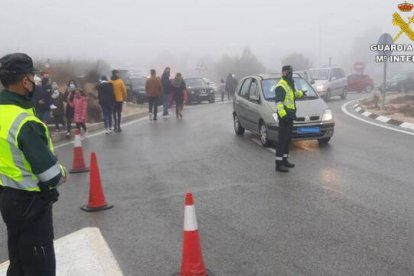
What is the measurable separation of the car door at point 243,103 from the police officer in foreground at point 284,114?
341 centimetres

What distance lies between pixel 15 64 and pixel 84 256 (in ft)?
8.54

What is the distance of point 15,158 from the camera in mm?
2924

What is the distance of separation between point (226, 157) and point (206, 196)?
308cm

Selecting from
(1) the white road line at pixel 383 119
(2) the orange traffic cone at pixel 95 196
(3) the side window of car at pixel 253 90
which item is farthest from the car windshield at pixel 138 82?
(2) the orange traffic cone at pixel 95 196

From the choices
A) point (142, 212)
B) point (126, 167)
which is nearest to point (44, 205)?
point (142, 212)

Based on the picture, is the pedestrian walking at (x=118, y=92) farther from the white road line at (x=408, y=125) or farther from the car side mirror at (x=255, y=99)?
the white road line at (x=408, y=125)

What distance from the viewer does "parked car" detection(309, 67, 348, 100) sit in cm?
2538

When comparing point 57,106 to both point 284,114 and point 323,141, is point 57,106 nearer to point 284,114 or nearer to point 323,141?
point 323,141

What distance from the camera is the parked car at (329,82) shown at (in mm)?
25375

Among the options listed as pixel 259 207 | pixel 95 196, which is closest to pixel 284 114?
pixel 259 207

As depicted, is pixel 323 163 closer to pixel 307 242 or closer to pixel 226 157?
pixel 226 157

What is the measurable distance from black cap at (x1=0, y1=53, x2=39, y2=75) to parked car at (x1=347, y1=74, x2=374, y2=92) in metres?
37.4

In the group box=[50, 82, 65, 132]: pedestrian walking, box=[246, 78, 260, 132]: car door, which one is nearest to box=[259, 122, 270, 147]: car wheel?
box=[246, 78, 260, 132]: car door

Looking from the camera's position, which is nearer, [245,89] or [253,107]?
[253,107]
